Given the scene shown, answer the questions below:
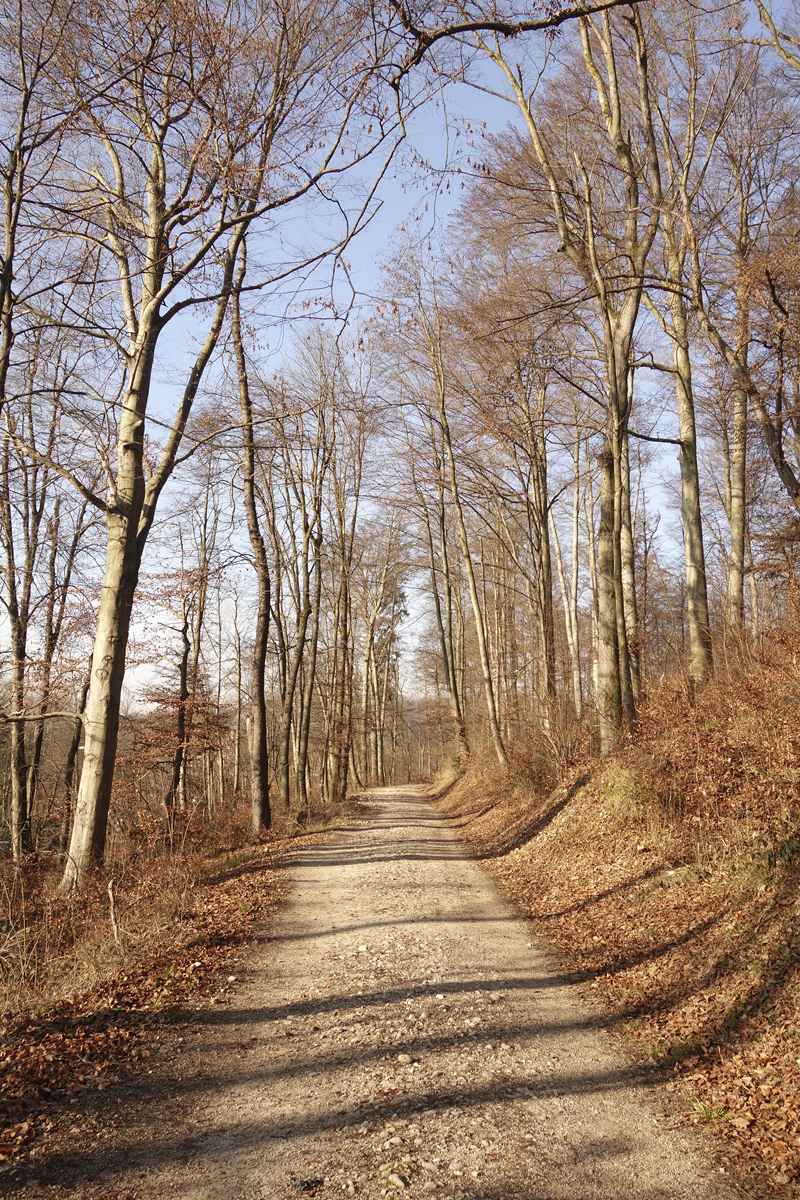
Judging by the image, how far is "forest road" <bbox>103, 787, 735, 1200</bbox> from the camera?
3.31 metres

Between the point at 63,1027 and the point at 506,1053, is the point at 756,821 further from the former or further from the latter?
the point at 63,1027

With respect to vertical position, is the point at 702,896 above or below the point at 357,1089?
above

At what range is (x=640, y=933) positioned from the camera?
6.27m

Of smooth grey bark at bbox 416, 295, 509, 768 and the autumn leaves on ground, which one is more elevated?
smooth grey bark at bbox 416, 295, 509, 768

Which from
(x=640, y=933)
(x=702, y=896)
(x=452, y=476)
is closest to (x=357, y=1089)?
(x=640, y=933)

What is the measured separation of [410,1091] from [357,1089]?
0.31 metres

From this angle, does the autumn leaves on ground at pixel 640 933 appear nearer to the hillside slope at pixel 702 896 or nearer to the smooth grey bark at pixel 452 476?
the hillside slope at pixel 702 896

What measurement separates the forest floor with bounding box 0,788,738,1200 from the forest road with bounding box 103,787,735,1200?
0.01m

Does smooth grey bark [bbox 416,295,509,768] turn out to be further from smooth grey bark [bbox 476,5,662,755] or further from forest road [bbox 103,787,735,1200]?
forest road [bbox 103,787,735,1200]

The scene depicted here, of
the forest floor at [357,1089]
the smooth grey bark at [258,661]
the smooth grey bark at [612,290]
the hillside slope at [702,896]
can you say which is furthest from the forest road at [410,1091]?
the smooth grey bark at [258,661]

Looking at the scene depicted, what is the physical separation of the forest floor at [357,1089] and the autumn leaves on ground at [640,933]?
0.21 feet

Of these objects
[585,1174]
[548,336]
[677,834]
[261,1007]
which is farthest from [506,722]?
[585,1174]

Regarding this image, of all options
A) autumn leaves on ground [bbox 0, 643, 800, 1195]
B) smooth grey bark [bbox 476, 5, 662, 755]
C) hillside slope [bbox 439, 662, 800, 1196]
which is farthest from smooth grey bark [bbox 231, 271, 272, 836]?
smooth grey bark [bbox 476, 5, 662, 755]

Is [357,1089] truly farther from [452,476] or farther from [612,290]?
[452,476]
